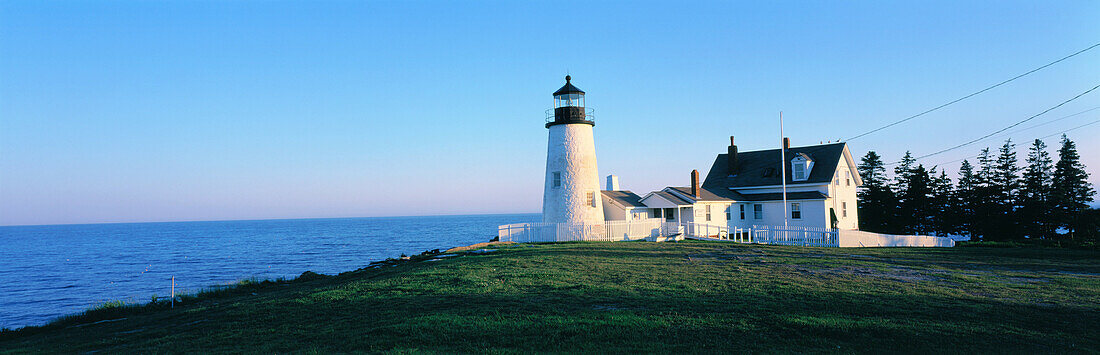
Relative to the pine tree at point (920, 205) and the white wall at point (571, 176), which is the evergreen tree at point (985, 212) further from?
the white wall at point (571, 176)

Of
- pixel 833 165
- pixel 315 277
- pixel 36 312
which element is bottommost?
pixel 36 312

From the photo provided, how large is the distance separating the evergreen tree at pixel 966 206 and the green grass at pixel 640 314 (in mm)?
34320

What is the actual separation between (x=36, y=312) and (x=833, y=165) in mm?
42373

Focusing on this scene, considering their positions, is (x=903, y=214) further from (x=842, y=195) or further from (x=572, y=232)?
(x=572, y=232)

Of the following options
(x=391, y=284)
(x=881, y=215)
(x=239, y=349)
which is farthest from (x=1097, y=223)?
(x=239, y=349)

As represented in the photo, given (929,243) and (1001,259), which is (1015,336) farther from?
(929,243)

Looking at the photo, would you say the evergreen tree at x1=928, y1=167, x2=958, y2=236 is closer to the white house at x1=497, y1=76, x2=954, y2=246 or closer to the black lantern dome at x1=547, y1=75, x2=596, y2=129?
the white house at x1=497, y1=76, x2=954, y2=246

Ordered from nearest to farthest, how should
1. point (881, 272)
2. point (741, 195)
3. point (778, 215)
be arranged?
1. point (881, 272)
2. point (778, 215)
3. point (741, 195)

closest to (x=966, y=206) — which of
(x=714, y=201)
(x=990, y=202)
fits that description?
(x=990, y=202)

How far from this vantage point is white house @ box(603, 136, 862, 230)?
3388 centimetres

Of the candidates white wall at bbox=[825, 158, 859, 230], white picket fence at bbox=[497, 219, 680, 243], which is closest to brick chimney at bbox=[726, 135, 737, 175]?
white wall at bbox=[825, 158, 859, 230]

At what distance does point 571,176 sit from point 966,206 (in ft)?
120

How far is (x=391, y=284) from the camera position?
1388 centimetres

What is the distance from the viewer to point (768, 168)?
129 ft
